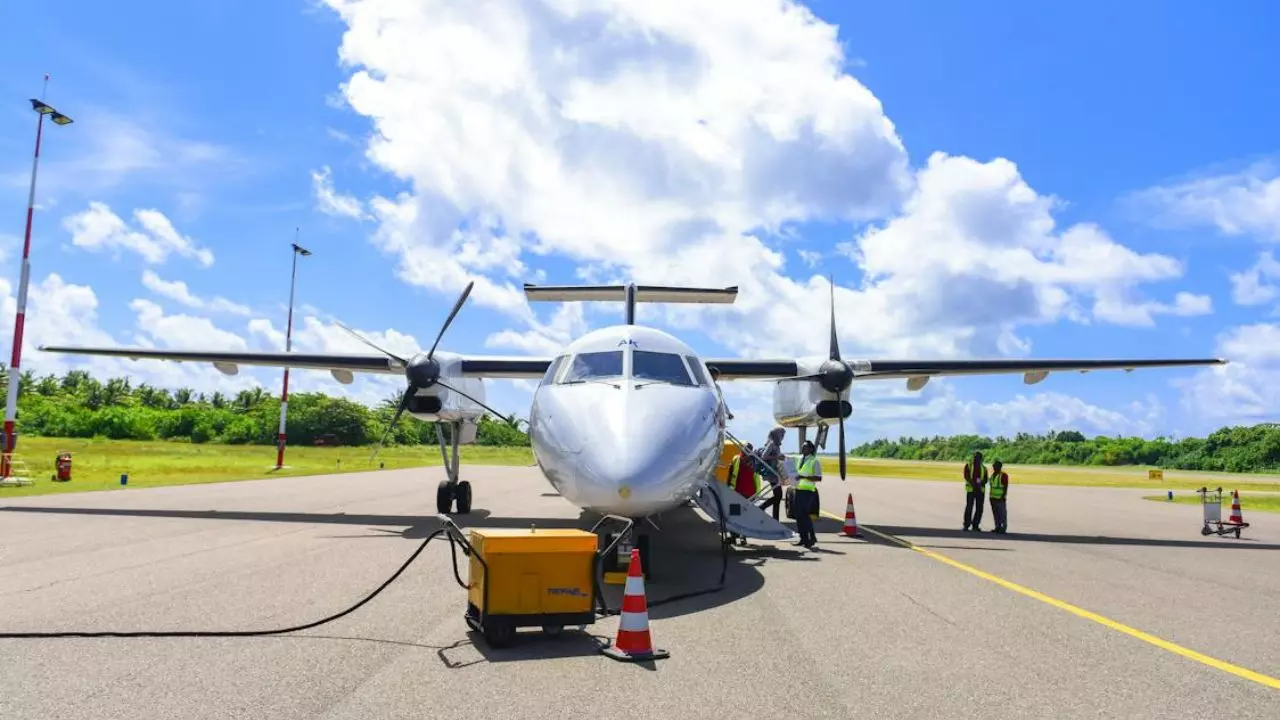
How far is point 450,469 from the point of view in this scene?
16.0m

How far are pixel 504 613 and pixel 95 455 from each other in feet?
149

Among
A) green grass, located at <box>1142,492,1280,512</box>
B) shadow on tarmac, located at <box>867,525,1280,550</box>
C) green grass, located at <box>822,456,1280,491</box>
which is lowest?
green grass, located at <box>822,456,1280,491</box>

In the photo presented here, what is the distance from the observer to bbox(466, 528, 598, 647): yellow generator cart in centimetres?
584

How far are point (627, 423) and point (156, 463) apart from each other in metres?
37.2

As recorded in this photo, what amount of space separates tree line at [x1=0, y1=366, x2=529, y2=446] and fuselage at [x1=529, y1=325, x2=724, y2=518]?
44623mm

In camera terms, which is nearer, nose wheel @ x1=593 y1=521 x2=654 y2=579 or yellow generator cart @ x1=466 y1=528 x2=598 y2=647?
yellow generator cart @ x1=466 y1=528 x2=598 y2=647

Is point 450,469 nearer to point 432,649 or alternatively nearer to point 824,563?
point 824,563

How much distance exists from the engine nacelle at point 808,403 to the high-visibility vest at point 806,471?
2.88m

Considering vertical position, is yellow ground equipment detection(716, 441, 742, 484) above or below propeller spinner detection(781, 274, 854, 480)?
below

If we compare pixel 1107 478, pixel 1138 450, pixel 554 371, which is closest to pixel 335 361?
pixel 554 371

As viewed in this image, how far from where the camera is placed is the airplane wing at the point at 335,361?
16.1m

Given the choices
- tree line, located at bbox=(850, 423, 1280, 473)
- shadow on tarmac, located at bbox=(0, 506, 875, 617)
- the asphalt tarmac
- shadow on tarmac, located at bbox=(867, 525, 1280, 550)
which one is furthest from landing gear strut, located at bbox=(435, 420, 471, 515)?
tree line, located at bbox=(850, 423, 1280, 473)

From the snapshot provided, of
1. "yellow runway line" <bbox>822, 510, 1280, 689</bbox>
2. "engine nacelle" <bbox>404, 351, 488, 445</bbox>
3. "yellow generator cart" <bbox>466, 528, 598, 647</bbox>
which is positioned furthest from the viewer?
"engine nacelle" <bbox>404, 351, 488, 445</bbox>

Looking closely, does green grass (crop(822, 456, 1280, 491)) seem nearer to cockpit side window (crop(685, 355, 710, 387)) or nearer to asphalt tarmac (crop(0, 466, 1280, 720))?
asphalt tarmac (crop(0, 466, 1280, 720))
